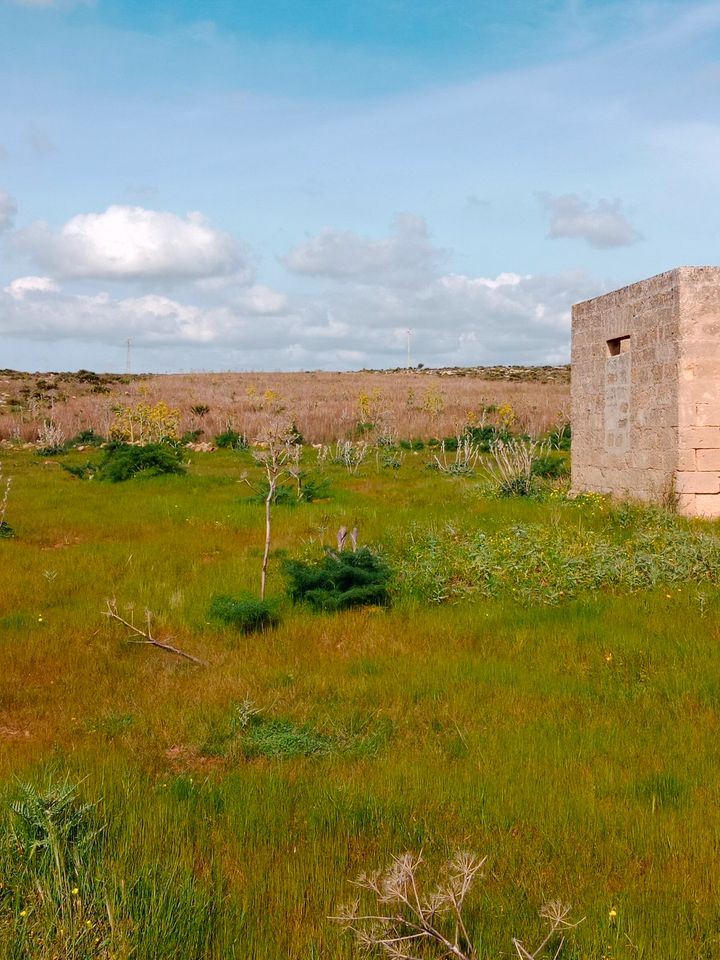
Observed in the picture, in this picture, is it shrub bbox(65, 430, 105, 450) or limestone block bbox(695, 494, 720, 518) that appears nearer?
limestone block bbox(695, 494, 720, 518)

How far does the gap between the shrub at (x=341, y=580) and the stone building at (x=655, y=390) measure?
5.20 meters

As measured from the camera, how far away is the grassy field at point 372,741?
293 centimetres

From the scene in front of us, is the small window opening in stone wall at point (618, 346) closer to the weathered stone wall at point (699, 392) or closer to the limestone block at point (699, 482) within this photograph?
the weathered stone wall at point (699, 392)

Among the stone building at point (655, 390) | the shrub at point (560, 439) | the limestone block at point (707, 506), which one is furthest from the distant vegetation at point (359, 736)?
the shrub at point (560, 439)

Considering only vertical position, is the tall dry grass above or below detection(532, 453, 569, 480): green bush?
above

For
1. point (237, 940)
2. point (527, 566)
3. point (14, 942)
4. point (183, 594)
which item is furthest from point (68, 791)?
point (527, 566)

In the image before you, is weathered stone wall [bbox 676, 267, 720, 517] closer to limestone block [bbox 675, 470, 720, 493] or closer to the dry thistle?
limestone block [bbox 675, 470, 720, 493]

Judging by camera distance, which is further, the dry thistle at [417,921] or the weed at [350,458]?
the weed at [350,458]

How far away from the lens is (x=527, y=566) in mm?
8023

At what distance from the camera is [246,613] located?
6.74m

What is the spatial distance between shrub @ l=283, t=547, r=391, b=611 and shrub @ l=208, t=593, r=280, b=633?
0.48 meters

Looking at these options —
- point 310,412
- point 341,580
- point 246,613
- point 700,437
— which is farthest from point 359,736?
point 310,412

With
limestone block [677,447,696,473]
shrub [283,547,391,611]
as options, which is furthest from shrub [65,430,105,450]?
limestone block [677,447,696,473]

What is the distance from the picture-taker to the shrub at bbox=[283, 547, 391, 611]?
23.9 ft
